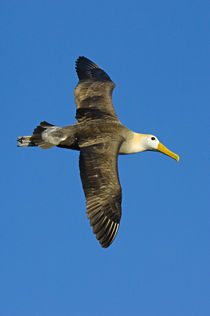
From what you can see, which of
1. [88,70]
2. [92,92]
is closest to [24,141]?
[92,92]

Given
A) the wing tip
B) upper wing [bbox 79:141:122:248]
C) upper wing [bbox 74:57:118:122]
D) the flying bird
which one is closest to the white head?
the flying bird

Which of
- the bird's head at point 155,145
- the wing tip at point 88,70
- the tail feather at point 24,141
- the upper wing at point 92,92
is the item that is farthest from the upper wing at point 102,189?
the wing tip at point 88,70

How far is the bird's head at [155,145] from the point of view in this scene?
622 inches

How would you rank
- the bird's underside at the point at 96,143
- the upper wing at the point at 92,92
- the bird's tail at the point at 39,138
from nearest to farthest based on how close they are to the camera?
1. the bird's underside at the point at 96,143
2. the bird's tail at the point at 39,138
3. the upper wing at the point at 92,92

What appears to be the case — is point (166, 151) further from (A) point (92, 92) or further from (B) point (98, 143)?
(B) point (98, 143)

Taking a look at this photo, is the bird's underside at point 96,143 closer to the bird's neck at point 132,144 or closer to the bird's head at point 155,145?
the bird's neck at point 132,144

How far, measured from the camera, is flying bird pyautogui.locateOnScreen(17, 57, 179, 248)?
12.8 metres

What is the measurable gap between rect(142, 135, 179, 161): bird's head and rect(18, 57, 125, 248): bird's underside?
106 cm

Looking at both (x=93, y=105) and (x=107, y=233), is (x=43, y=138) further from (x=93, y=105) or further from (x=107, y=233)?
(x=107, y=233)

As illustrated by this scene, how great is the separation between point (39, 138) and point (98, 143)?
1716 millimetres

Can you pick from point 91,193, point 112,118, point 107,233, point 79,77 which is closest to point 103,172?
point 91,193

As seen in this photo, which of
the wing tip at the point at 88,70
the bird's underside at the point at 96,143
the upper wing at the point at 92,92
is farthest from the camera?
the wing tip at the point at 88,70

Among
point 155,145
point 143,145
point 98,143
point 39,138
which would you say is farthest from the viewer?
point 155,145

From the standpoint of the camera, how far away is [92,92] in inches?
639
